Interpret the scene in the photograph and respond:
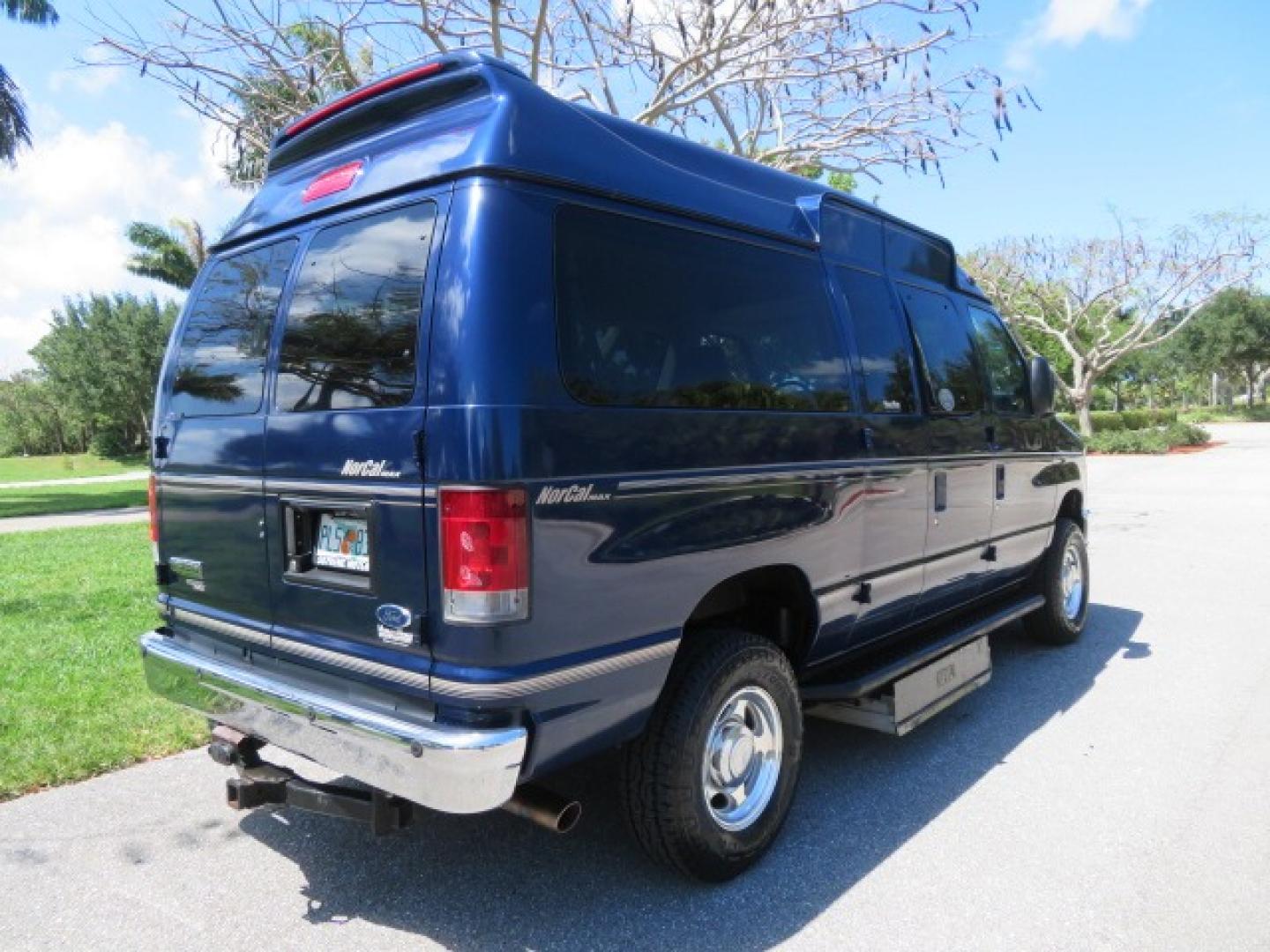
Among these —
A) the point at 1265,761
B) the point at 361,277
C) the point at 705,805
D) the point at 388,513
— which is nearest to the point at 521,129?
the point at 361,277

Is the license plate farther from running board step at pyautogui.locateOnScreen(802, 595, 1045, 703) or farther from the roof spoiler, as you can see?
running board step at pyautogui.locateOnScreen(802, 595, 1045, 703)

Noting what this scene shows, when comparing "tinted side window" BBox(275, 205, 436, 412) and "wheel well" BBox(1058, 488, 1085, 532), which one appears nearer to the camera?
"tinted side window" BBox(275, 205, 436, 412)

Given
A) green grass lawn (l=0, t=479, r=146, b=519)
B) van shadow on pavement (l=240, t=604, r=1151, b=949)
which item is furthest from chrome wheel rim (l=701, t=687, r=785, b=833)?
green grass lawn (l=0, t=479, r=146, b=519)

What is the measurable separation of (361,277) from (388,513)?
0.79 meters

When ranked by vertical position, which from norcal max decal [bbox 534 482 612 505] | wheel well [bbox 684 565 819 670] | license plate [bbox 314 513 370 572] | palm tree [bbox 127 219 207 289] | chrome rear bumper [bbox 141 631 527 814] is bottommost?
chrome rear bumper [bbox 141 631 527 814]

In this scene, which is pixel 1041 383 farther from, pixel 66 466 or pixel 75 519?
pixel 66 466

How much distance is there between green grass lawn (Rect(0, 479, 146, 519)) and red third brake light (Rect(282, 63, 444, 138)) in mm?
16414

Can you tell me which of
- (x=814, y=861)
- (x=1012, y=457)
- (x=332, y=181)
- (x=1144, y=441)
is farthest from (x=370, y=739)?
(x=1144, y=441)

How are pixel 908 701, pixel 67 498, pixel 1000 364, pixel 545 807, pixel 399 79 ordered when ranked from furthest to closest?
pixel 67 498 → pixel 1000 364 → pixel 908 701 → pixel 399 79 → pixel 545 807

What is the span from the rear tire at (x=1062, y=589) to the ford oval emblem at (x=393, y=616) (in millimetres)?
4780

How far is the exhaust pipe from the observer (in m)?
2.62

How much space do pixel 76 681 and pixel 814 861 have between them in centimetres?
435

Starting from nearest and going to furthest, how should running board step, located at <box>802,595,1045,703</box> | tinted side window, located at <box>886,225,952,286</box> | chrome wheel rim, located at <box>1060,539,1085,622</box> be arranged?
1. running board step, located at <box>802,595,1045,703</box>
2. tinted side window, located at <box>886,225,952,286</box>
3. chrome wheel rim, located at <box>1060,539,1085,622</box>

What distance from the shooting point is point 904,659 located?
4.05 m
